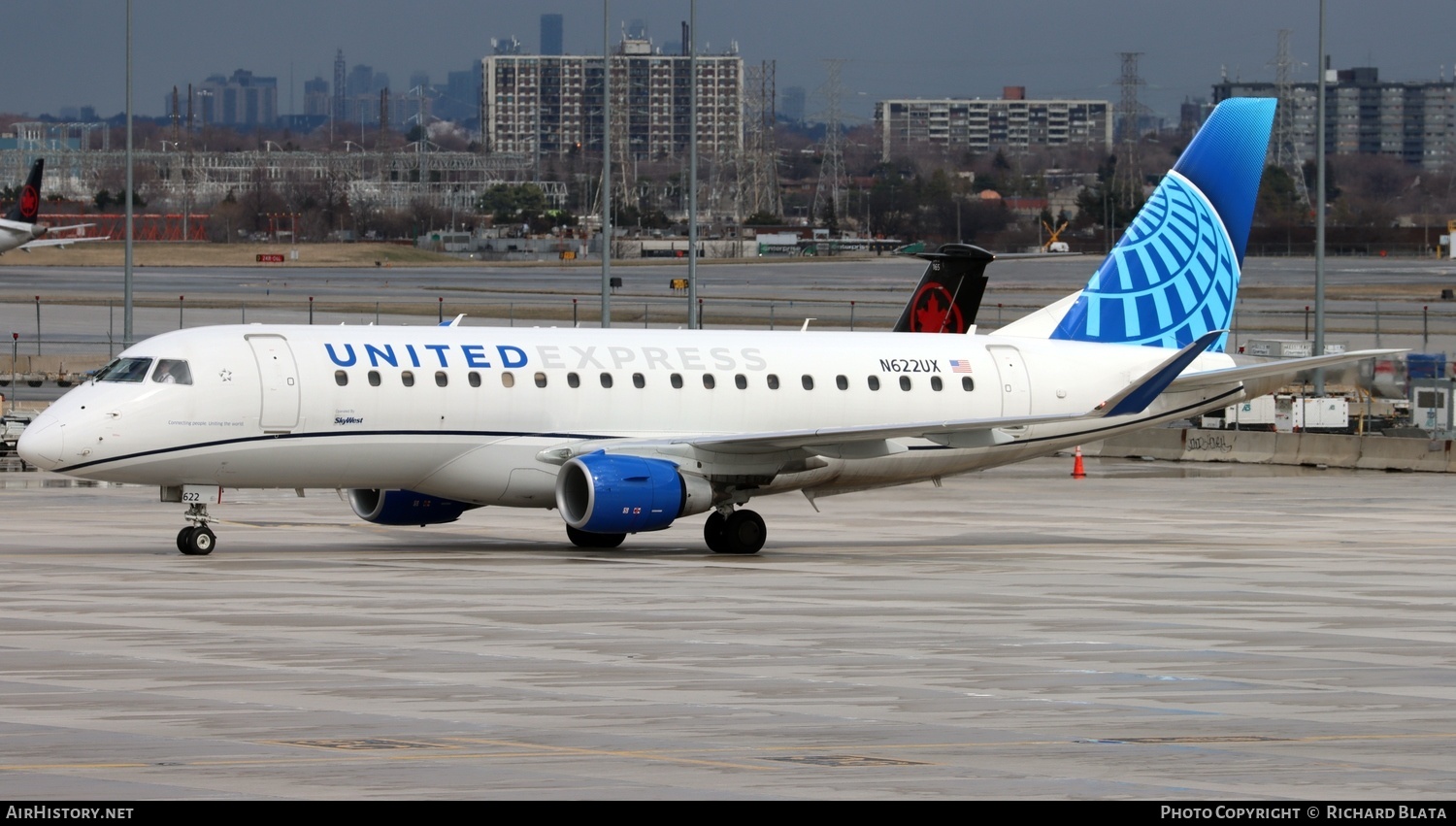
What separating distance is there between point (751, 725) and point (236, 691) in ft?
14.4

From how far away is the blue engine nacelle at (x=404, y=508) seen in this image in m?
31.8

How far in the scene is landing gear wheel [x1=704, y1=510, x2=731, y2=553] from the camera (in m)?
31.8

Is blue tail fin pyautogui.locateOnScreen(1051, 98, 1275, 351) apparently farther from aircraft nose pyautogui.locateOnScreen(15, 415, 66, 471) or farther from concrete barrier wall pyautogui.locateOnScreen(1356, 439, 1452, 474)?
aircraft nose pyautogui.locateOnScreen(15, 415, 66, 471)

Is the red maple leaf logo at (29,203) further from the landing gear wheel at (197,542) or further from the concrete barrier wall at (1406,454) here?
the landing gear wheel at (197,542)

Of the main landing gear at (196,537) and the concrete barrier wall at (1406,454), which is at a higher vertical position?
the main landing gear at (196,537)

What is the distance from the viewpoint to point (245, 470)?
2964 centimetres

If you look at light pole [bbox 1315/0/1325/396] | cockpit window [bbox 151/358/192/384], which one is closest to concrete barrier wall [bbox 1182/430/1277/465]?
light pole [bbox 1315/0/1325/396]

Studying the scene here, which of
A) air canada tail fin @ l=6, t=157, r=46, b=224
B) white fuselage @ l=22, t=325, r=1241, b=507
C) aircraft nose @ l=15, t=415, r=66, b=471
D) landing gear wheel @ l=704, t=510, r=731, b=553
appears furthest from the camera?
air canada tail fin @ l=6, t=157, r=46, b=224

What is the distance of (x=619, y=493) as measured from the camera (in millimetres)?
29641

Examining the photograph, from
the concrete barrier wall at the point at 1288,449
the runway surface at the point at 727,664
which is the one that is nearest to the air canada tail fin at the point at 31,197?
the concrete barrier wall at the point at 1288,449

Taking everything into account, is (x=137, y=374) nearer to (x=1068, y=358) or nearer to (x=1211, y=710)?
(x=1068, y=358)

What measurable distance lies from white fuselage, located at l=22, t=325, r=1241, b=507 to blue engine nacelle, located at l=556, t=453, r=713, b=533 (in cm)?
84

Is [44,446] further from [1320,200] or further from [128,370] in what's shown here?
[1320,200]

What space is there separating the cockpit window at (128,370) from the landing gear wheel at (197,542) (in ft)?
7.41
